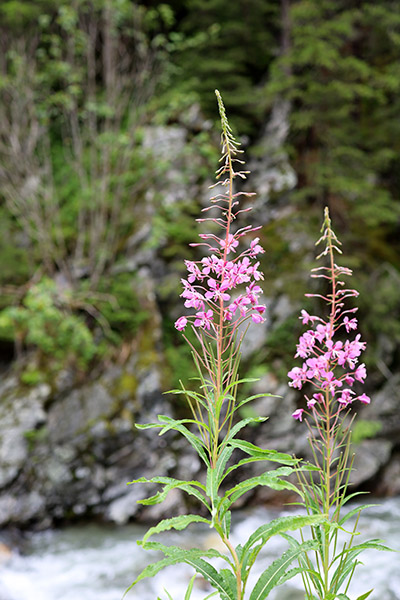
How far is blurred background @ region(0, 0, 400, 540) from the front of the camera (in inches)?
190

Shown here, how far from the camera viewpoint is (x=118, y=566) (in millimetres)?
4086

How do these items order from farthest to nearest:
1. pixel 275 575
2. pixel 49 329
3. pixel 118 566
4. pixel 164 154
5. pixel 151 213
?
pixel 164 154 → pixel 151 213 → pixel 49 329 → pixel 118 566 → pixel 275 575

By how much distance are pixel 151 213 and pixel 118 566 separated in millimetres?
4076

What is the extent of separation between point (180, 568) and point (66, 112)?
19.7 feet

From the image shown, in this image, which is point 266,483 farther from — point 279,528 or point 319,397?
point 319,397

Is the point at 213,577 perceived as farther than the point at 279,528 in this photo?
Yes

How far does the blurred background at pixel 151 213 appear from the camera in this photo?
482 centimetres

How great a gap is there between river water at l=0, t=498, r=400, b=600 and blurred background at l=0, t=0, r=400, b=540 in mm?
207

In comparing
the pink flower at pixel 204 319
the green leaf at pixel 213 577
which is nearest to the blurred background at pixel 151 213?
the green leaf at pixel 213 577

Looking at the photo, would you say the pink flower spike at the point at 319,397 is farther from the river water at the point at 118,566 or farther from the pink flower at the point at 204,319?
the river water at the point at 118,566

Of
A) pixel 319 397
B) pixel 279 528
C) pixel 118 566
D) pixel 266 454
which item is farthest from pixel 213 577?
pixel 118 566

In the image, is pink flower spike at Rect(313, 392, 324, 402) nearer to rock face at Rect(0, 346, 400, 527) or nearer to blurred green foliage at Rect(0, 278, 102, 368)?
rock face at Rect(0, 346, 400, 527)

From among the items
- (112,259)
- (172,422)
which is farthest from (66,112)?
(172,422)

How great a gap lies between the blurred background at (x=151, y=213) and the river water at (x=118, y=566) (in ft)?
0.68
